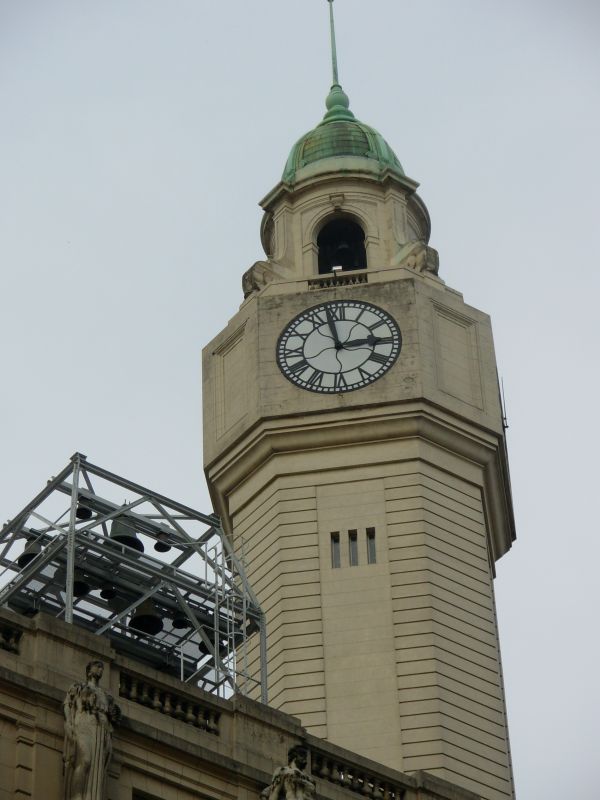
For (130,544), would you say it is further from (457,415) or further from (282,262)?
(282,262)

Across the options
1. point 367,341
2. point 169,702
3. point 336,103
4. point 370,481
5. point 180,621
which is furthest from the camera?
point 336,103

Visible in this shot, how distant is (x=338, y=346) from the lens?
59812 millimetres

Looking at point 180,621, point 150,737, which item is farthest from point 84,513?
point 150,737

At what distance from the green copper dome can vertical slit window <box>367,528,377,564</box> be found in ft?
45.0

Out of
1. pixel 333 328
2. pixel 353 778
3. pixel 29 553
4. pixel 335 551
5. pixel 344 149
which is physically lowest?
pixel 353 778

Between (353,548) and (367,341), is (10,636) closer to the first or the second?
(353,548)

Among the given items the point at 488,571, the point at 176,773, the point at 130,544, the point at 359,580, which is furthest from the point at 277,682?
the point at 176,773

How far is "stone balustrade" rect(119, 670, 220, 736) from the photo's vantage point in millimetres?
32938

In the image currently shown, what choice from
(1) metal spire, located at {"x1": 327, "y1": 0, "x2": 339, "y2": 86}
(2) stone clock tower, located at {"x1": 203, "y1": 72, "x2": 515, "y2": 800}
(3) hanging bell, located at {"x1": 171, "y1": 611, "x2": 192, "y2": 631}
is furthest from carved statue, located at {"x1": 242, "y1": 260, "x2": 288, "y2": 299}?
(3) hanging bell, located at {"x1": 171, "y1": 611, "x2": 192, "y2": 631}

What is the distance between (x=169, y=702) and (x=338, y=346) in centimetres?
2728

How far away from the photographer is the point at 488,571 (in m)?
57.8

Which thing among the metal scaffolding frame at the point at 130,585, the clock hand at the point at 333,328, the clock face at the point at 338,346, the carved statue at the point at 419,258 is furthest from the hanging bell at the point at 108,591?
the carved statue at the point at 419,258

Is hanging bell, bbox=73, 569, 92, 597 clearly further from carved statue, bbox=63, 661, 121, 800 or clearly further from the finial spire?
the finial spire

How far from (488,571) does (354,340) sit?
22.7 feet
